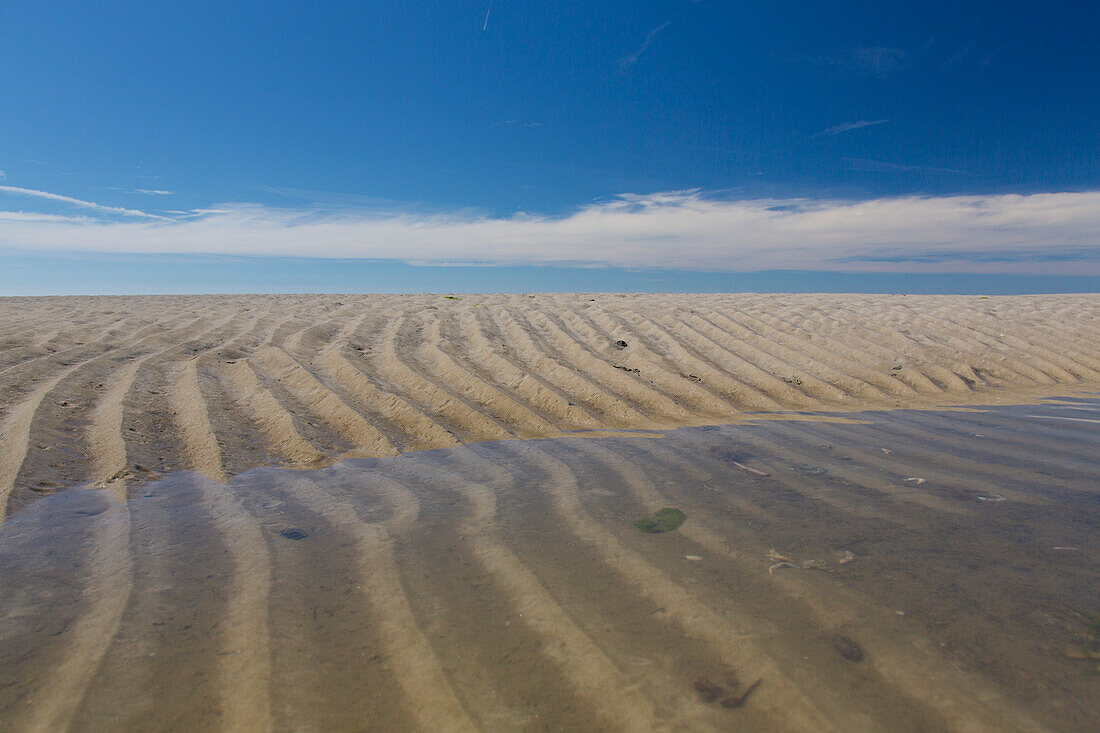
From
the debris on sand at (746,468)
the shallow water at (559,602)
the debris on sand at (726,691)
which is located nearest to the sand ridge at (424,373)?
the shallow water at (559,602)

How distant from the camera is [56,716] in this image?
52.7 inches

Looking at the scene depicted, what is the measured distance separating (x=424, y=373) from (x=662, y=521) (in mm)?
3211

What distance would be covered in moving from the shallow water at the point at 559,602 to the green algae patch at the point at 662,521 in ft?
0.19

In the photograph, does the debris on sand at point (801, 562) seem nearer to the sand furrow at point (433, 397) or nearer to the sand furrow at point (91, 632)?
the sand furrow at point (91, 632)

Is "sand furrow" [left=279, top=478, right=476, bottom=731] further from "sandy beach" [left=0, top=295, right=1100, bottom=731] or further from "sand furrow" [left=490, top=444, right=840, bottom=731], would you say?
"sand furrow" [left=490, top=444, right=840, bottom=731]

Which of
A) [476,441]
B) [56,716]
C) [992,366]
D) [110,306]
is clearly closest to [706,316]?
[992,366]

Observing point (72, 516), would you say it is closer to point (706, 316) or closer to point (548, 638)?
point (548, 638)

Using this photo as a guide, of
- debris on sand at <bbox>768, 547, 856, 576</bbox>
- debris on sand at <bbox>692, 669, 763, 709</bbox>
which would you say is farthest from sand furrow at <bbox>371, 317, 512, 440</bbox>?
debris on sand at <bbox>692, 669, 763, 709</bbox>

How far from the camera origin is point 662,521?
2438 mm

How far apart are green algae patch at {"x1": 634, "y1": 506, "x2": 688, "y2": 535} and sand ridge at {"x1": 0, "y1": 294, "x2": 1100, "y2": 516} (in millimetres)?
1610

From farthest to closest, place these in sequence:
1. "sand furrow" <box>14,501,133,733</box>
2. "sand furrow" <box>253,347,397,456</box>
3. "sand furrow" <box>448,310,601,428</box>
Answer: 1. "sand furrow" <box>448,310,601,428</box>
2. "sand furrow" <box>253,347,397,456</box>
3. "sand furrow" <box>14,501,133,733</box>

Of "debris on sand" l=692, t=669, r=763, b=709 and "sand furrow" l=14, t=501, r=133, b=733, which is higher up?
"sand furrow" l=14, t=501, r=133, b=733

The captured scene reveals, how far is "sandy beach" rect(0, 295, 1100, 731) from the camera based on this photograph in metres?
1.41

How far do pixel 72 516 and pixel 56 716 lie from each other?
4.72ft
